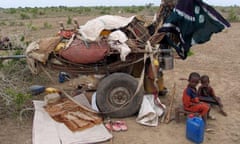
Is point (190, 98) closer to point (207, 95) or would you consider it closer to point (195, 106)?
point (195, 106)

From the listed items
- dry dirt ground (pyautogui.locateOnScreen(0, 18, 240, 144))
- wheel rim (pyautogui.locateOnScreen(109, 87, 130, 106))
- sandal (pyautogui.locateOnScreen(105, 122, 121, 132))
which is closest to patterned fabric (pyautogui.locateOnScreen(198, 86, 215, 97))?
dry dirt ground (pyautogui.locateOnScreen(0, 18, 240, 144))

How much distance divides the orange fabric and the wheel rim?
0.90 metres

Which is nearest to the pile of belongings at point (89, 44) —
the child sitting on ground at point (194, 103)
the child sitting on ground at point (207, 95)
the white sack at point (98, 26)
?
the white sack at point (98, 26)

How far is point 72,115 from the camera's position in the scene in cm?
527

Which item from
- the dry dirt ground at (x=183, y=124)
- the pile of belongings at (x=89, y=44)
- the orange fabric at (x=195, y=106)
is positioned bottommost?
the dry dirt ground at (x=183, y=124)

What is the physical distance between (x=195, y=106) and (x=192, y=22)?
1.38 meters

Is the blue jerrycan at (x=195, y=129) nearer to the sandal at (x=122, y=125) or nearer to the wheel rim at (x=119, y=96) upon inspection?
the sandal at (x=122, y=125)

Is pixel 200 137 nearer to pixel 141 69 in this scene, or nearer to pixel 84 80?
pixel 141 69

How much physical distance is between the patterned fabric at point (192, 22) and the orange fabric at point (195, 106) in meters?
0.98

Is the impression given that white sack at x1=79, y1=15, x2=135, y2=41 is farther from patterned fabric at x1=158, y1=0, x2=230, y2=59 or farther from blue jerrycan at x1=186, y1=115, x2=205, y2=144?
blue jerrycan at x1=186, y1=115, x2=205, y2=144

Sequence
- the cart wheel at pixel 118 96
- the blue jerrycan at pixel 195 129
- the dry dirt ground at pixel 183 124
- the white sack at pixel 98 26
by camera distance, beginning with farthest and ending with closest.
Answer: the white sack at pixel 98 26
the cart wheel at pixel 118 96
the dry dirt ground at pixel 183 124
the blue jerrycan at pixel 195 129

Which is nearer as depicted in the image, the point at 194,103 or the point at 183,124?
the point at 194,103

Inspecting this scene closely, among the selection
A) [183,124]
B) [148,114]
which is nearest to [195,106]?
[183,124]

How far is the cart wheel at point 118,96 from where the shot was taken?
17.8 ft
